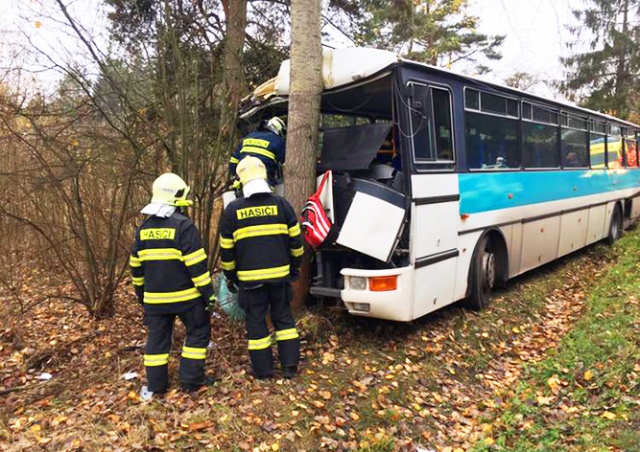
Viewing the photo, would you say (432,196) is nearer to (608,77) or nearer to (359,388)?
(359,388)

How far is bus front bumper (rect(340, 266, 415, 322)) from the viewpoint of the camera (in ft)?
17.0

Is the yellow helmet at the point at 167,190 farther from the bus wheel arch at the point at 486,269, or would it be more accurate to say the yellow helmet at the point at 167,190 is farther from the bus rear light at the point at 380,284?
the bus wheel arch at the point at 486,269

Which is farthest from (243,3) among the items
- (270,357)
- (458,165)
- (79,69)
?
(270,357)

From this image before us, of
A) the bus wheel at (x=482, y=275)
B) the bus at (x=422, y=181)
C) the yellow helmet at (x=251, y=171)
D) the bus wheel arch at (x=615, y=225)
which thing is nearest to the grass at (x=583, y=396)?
the bus wheel at (x=482, y=275)

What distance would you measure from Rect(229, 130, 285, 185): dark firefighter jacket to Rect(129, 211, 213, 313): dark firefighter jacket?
1.48m

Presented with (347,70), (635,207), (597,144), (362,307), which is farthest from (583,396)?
(635,207)

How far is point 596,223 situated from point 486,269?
5389 millimetres

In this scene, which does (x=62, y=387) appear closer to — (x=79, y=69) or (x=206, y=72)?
(x=79, y=69)

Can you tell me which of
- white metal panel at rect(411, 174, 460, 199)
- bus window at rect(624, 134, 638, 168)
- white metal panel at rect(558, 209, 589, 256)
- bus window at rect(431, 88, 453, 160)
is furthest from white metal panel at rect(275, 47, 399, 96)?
bus window at rect(624, 134, 638, 168)

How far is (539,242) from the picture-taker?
8.51 m

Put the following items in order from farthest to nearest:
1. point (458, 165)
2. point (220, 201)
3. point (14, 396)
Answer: point (220, 201) < point (458, 165) < point (14, 396)

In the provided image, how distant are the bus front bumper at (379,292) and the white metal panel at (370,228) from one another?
7.8 inches

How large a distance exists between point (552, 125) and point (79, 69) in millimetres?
7191

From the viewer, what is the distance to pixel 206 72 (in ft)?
21.6
